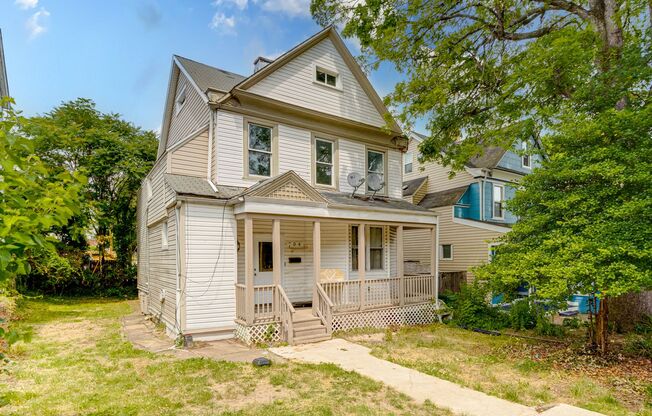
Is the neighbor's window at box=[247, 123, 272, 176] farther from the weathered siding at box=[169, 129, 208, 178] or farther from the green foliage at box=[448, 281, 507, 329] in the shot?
the green foliage at box=[448, 281, 507, 329]

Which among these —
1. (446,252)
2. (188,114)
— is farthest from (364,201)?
(446,252)

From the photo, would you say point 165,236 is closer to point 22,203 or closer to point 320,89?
point 320,89

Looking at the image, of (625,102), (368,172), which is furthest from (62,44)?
(625,102)

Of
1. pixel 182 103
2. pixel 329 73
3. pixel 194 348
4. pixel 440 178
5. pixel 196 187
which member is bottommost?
pixel 194 348

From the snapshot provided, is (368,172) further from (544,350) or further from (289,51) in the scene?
(544,350)

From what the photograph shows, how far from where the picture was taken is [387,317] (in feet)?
35.0

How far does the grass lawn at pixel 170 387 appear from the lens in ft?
16.0

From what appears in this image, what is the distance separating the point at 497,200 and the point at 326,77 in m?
11.9

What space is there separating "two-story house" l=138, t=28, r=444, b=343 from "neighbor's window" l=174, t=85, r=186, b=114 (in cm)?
24

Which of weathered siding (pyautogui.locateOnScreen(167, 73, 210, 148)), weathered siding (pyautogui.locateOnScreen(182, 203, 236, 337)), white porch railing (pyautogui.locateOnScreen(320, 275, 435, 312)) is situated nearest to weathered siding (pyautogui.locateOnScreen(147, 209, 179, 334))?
weathered siding (pyautogui.locateOnScreen(182, 203, 236, 337))

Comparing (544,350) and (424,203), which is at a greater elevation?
(424,203)

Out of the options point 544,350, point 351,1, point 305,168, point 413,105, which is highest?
point 351,1

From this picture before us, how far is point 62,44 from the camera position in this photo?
423 inches

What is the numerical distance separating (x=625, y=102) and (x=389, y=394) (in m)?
8.21
